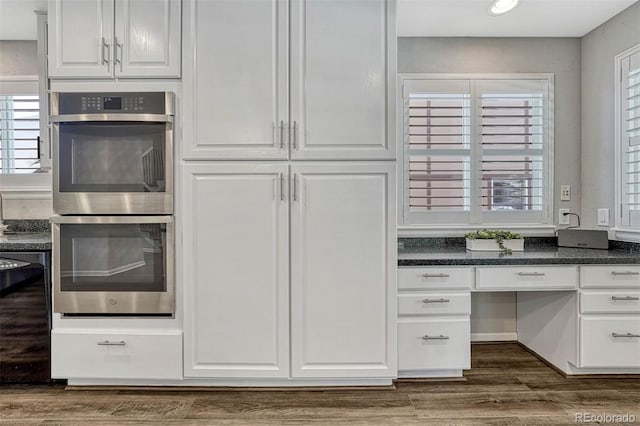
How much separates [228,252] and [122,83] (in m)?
1.12

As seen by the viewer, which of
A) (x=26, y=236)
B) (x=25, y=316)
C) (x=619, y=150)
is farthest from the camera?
(x=619, y=150)

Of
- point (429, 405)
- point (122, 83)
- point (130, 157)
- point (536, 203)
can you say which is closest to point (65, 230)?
point (130, 157)

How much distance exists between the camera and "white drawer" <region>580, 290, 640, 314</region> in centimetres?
239

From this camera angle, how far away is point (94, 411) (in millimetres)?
2109

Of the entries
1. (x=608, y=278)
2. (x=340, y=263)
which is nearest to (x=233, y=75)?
(x=340, y=263)

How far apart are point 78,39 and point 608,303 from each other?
135 inches

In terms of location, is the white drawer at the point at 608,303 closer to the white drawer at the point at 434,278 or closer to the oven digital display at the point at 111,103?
the white drawer at the point at 434,278

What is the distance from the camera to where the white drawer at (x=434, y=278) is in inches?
93.7

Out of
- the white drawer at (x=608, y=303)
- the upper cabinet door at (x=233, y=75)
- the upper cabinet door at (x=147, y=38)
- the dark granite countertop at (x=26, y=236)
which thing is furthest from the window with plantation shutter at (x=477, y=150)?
the dark granite countertop at (x=26, y=236)

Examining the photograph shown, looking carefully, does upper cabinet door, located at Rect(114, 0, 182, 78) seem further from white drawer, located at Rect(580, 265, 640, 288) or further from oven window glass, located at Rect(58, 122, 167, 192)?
white drawer, located at Rect(580, 265, 640, 288)

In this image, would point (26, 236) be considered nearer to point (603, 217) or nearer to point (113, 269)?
point (113, 269)

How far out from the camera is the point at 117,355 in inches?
89.0

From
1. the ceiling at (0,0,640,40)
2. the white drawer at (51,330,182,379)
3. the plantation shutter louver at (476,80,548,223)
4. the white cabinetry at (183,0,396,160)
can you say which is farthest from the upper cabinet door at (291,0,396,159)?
the white drawer at (51,330,182,379)

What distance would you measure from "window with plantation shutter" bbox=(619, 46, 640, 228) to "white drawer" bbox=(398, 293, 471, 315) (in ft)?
4.29
